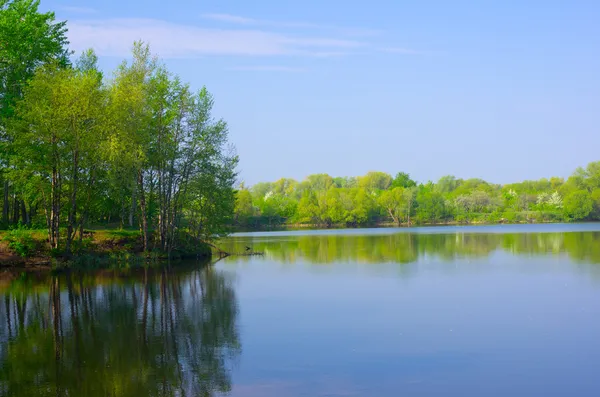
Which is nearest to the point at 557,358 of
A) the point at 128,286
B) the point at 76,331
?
the point at 76,331

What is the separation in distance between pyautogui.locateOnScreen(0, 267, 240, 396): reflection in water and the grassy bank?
7.74m

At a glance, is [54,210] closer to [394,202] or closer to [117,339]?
[117,339]

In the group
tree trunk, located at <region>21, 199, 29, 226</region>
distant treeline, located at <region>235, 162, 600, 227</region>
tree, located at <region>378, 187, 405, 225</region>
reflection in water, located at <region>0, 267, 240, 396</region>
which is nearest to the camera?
→ reflection in water, located at <region>0, 267, 240, 396</region>

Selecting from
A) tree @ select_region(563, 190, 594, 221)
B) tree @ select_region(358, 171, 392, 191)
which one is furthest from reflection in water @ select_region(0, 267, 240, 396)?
tree @ select_region(358, 171, 392, 191)

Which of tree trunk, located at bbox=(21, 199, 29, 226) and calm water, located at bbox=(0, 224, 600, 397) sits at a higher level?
tree trunk, located at bbox=(21, 199, 29, 226)

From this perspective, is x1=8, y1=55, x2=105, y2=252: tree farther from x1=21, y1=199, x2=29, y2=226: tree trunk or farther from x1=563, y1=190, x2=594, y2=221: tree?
x1=563, y1=190, x2=594, y2=221: tree

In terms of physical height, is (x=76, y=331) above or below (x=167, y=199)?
below

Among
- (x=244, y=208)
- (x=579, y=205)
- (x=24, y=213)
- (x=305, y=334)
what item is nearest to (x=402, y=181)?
(x=579, y=205)

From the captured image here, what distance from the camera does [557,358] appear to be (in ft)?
44.0

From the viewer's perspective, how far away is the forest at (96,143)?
33.5 metres

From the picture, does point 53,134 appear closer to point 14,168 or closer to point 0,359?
point 14,168

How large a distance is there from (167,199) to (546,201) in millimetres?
119982

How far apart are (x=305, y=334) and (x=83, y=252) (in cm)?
2353

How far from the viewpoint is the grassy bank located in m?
33.8
